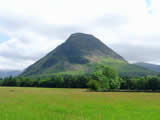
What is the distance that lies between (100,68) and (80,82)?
143 feet

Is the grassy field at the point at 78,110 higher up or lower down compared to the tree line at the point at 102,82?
lower down

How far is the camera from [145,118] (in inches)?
720

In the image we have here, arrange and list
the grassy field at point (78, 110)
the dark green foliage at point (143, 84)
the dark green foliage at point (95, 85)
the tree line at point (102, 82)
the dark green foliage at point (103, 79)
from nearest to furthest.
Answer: the grassy field at point (78, 110), the dark green foliage at point (95, 85), the dark green foliage at point (103, 79), the tree line at point (102, 82), the dark green foliage at point (143, 84)

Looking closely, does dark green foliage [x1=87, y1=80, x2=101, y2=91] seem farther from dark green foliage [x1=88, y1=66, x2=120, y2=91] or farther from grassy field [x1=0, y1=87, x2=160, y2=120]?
grassy field [x1=0, y1=87, x2=160, y2=120]

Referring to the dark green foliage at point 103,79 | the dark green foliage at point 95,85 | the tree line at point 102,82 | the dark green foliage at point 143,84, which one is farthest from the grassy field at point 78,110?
the dark green foliage at point 143,84

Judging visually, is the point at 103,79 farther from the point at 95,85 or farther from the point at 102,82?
the point at 95,85

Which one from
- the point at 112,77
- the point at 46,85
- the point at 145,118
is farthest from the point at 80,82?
the point at 145,118

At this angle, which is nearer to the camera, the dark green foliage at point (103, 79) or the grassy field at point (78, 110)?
the grassy field at point (78, 110)

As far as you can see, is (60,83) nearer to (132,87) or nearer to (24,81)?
(24,81)

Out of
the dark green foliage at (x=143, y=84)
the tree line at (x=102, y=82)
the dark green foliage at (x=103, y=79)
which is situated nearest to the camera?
the dark green foliage at (x=103, y=79)

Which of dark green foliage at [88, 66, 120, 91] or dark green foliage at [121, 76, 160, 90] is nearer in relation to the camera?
dark green foliage at [88, 66, 120, 91]

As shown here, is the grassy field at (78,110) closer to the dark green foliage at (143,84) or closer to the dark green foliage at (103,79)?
the dark green foliage at (103,79)

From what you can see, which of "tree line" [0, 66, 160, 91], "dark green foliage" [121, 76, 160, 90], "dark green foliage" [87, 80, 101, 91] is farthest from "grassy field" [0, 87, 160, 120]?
"dark green foliage" [121, 76, 160, 90]

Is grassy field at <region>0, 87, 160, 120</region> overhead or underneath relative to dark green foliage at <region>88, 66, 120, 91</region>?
underneath
